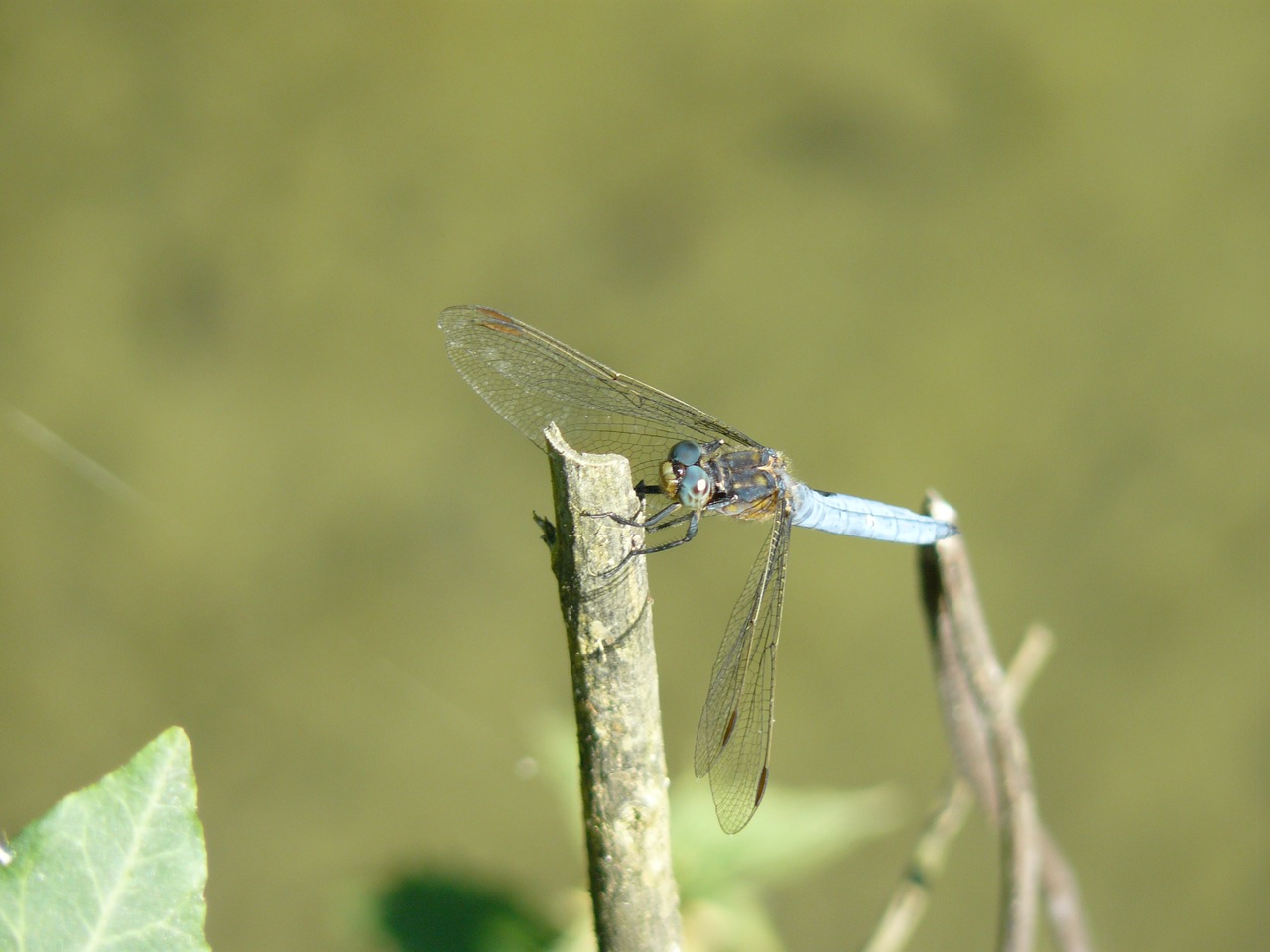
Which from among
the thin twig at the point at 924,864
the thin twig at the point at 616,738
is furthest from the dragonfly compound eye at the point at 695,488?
the thin twig at the point at 616,738

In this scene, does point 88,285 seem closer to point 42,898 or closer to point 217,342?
point 217,342

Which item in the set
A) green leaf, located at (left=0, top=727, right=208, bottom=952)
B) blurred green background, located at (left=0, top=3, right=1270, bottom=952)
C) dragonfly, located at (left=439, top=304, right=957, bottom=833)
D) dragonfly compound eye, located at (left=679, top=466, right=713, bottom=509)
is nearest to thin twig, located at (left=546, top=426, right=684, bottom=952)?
green leaf, located at (left=0, top=727, right=208, bottom=952)

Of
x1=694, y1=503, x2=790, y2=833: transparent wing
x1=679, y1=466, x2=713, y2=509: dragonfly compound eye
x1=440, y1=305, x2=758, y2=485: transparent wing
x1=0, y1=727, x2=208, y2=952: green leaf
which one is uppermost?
x1=440, y1=305, x2=758, y2=485: transparent wing

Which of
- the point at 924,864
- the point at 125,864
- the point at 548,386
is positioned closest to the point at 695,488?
the point at 548,386

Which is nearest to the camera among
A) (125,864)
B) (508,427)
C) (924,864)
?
(125,864)

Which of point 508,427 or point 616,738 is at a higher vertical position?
point 508,427

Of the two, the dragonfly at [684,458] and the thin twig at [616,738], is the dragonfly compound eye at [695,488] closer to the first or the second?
the dragonfly at [684,458]

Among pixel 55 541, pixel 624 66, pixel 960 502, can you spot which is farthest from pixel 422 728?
pixel 624 66

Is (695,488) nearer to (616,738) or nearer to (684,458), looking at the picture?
(684,458)

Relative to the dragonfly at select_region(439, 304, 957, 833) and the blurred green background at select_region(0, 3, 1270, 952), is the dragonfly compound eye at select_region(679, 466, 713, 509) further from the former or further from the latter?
the blurred green background at select_region(0, 3, 1270, 952)
